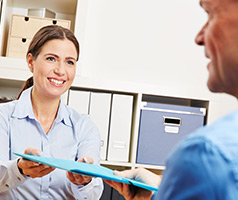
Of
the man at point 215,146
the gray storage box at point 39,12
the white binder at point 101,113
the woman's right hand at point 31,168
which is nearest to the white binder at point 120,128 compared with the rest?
the white binder at point 101,113

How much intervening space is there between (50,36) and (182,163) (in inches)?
53.7

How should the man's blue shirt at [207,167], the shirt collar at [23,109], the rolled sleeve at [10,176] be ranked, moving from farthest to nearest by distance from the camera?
the shirt collar at [23,109], the rolled sleeve at [10,176], the man's blue shirt at [207,167]

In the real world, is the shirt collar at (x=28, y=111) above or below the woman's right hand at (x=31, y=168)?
above

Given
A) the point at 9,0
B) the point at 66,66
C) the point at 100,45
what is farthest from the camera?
the point at 100,45

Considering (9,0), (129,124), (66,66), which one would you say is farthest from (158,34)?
(66,66)

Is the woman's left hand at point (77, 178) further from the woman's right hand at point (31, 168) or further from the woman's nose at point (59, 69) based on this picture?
the woman's nose at point (59, 69)

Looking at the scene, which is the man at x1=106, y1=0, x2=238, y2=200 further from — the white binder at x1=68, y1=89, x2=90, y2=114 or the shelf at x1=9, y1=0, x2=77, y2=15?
the shelf at x1=9, y1=0, x2=77, y2=15

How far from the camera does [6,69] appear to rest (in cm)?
213

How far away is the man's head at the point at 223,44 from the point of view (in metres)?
0.37

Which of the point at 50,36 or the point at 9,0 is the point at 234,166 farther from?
the point at 9,0

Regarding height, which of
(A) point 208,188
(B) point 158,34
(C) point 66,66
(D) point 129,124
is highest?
(B) point 158,34

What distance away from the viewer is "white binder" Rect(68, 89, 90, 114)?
7.24ft

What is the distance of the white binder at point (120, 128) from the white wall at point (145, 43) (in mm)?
412

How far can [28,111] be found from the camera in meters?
1.56
